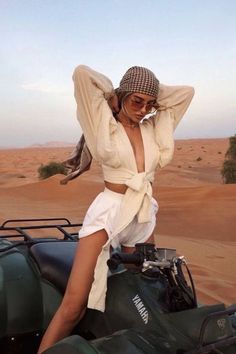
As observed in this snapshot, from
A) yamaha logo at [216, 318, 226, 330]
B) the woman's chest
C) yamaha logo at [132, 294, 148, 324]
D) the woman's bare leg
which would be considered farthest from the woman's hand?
yamaha logo at [216, 318, 226, 330]

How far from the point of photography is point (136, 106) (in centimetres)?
274

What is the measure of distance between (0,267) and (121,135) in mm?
1066

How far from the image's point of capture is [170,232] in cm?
1109

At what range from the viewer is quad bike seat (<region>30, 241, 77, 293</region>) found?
2.72 metres

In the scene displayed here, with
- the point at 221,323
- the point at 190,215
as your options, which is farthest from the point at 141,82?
the point at 190,215

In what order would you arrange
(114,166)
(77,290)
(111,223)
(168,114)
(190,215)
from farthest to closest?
(190,215), (168,114), (114,166), (111,223), (77,290)

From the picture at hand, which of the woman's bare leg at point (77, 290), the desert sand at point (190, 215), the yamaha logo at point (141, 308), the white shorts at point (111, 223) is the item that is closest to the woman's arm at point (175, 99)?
the white shorts at point (111, 223)

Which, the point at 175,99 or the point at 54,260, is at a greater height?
the point at 175,99

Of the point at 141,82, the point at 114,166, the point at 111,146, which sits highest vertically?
the point at 141,82

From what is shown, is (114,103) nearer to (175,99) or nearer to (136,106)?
(136,106)

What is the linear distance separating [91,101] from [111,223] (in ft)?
2.13

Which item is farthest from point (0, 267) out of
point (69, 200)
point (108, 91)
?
point (69, 200)

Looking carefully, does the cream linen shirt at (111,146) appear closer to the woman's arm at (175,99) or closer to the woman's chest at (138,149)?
the woman's chest at (138,149)

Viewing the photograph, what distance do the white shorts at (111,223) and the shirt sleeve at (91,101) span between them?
27 centimetres
